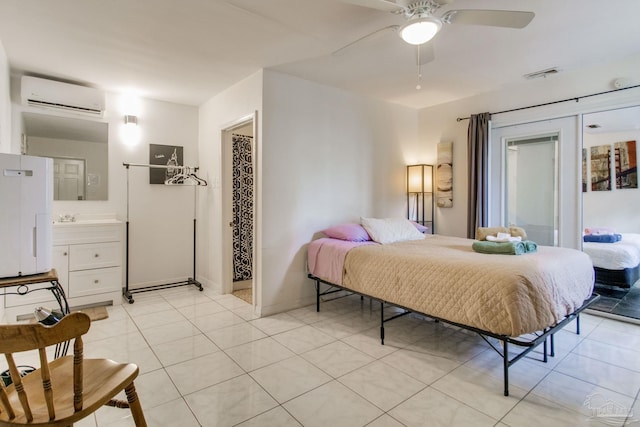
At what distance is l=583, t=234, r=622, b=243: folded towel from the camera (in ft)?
11.5

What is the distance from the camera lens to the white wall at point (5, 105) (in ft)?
9.39

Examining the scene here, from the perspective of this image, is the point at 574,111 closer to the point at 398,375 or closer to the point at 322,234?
the point at 322,234

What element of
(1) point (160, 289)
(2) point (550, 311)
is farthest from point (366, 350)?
(1) point (160, 289)

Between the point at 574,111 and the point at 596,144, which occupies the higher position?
the point at 574,111

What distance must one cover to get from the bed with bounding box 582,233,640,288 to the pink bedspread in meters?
2.50

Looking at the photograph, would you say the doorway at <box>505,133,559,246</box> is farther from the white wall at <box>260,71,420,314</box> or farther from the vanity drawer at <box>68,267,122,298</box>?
the vanity drawer at <box>68,267,122,298</box>

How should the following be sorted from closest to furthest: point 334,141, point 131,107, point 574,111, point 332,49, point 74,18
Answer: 1. point 74,18
2. point 332,49
3. point 574,111
4. point 334,141
5. point 131,107

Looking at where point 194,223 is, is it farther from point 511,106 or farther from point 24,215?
point 511,106

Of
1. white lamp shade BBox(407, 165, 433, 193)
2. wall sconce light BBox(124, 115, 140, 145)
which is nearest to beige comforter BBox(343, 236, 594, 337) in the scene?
white lamp shade BBox(407, 165, 433, 193)

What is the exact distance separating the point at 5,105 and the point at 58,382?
10.2ft

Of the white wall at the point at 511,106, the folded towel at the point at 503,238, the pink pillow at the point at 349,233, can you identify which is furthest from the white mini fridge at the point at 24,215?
the white wall at the point at 511,106

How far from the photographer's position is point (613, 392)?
80.4 inches

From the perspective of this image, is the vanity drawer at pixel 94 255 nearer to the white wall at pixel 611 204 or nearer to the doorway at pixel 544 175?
the doorway at pixel 544 175

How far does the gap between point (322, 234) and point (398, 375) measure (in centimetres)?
185
